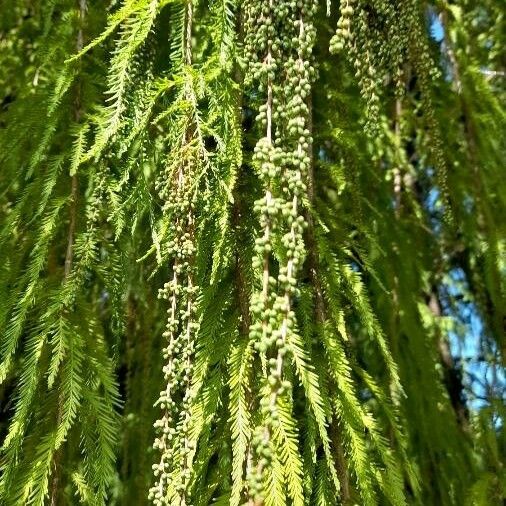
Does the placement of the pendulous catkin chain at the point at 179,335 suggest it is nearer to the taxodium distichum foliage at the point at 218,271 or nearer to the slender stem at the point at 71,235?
the taxodium distichum foliage at the point at 218,271

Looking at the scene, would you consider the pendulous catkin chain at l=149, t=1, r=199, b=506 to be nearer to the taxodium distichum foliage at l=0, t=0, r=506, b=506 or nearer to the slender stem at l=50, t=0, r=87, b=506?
the taxodium distichum foliage at l=0, t=0, r=506, b=506

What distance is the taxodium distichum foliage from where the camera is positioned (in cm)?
88

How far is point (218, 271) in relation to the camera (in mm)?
1013

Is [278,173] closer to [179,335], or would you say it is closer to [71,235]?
[179,335]

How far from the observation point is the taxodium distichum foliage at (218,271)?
88 cm

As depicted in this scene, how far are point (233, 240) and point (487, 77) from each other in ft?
4.61

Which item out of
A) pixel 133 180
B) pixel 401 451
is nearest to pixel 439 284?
pixel 401 451

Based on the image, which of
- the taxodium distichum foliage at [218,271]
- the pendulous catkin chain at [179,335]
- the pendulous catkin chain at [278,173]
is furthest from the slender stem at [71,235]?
the pendulous catkin chain at [278,173]

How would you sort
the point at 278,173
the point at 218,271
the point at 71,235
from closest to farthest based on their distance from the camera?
the point at 278,173, the point at 218,271, the point at 71,235

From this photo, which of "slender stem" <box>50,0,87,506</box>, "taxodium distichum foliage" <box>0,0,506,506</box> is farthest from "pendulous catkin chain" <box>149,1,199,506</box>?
"slender stem" <box>50,0,87,506</box>

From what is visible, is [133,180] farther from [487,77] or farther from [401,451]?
[487,77]

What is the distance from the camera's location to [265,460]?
0.71m

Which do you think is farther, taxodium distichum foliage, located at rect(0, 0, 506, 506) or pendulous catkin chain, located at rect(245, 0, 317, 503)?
taxodium distichum foliage, located at rect(0, 0, 506, 506)

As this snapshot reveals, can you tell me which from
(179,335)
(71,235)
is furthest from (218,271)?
(71,235)
